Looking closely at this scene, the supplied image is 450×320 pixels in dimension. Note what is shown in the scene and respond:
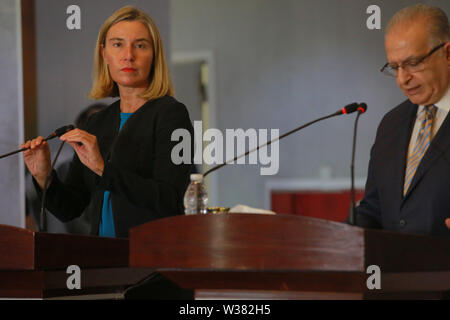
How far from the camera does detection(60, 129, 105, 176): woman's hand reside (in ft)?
7.81

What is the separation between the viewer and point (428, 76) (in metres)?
2.37

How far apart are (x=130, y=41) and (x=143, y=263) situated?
1.54 meters

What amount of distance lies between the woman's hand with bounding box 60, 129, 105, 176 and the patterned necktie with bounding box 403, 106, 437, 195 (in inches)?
44.5

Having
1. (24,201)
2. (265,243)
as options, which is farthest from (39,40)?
(265,243)

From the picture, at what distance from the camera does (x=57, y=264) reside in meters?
2.19

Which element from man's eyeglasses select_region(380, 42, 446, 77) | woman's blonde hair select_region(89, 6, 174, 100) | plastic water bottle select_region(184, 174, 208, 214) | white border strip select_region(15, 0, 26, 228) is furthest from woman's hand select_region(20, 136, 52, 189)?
man's eyeglasses select_region(380, 42, 446, 77)

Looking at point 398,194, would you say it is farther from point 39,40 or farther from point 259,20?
point 259,20

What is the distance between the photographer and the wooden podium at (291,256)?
1591 millimetres

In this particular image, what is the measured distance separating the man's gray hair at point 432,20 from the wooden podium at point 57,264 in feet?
4.37

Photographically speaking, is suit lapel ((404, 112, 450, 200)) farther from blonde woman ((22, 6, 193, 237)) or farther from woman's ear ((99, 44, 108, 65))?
woman's ear ((99, 44, 108, 65))

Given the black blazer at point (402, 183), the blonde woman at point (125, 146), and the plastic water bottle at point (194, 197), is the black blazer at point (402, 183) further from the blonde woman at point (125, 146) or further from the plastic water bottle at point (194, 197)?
the blonde woman at point (125, 146)

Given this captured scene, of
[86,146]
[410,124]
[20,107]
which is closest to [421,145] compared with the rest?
[410,124]

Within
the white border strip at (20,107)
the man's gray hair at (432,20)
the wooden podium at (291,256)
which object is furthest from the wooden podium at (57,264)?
the white border strip at (20,107)

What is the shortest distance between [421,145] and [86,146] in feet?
3.99
